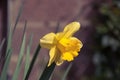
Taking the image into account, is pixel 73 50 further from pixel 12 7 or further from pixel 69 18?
pixel 69 18

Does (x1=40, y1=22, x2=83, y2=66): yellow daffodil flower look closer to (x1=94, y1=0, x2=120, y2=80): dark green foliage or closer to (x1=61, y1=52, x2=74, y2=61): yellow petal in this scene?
(x1=61, y1=52, x2=74, y2=61): yellow petal

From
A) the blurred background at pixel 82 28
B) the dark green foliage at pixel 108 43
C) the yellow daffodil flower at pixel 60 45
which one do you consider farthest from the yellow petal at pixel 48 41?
the dark green foliage at pixel 108 43

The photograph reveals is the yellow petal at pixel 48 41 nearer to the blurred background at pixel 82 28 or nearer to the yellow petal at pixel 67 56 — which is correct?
the yellow petal at pixel 67 56

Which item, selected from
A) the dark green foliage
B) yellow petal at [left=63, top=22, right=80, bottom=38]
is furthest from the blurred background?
yellow petal at [left=63, top=22, right=80, bottom=38]

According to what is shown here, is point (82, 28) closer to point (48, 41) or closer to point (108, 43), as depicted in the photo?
point (108, 43)

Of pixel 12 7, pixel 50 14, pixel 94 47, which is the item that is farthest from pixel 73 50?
pixel 94 47

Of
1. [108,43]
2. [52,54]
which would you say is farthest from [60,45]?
[108,43]

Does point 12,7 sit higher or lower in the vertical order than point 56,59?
lower

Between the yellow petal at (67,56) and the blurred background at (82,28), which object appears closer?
the yellow petal at (67,56)

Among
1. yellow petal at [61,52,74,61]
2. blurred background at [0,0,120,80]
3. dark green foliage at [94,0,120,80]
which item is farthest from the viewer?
dark green foliage at [94,0,120,80]
